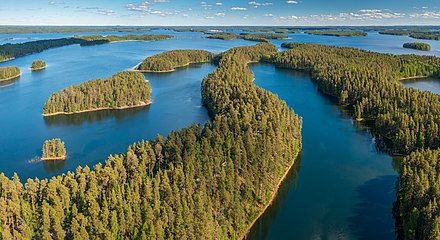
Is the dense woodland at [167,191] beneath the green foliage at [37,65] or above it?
beneath

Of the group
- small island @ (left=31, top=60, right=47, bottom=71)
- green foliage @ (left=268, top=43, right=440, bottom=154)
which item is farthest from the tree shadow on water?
small island @ (left=31, top=60, right=47, bottom=71)

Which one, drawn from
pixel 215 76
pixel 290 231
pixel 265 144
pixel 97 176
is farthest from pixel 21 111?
pixel 290 231

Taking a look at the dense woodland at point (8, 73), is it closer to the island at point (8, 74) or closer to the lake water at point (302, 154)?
the island at point (8, 74)

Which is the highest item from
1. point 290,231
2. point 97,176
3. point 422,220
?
point 97,176

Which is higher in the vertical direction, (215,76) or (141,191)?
(215,76)

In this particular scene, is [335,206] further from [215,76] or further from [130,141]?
[215,76]

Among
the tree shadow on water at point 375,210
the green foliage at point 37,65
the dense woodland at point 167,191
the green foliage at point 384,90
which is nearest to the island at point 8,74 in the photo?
the green foliage at point 37,65
